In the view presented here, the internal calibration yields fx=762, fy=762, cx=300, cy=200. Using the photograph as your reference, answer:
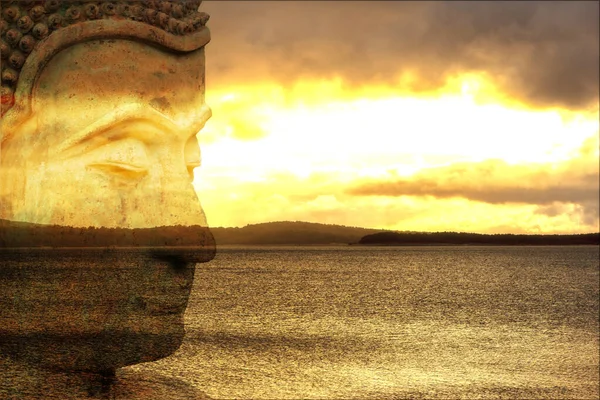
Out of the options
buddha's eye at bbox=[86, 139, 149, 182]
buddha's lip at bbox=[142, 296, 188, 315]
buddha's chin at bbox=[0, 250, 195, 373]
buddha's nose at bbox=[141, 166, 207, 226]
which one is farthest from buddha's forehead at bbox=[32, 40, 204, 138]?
buddha's lip at bbox=[142, 296, 188, 315]

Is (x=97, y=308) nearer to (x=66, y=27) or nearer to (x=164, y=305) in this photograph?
(x=164, y=305)

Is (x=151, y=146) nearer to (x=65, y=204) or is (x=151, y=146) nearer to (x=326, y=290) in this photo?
(x=65, y=204)

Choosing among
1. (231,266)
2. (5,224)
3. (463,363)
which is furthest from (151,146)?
(231,266)

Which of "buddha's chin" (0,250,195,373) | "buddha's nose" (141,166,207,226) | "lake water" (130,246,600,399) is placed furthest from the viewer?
"lake water" (130,246,600,399)

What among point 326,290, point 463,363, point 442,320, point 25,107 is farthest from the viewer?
point 326,290

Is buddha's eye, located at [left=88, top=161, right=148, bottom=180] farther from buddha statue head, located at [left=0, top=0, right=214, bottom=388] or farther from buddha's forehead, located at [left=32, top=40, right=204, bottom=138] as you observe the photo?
buddha's forehead, located at [left=32, top=40, right=204, bottom=138]

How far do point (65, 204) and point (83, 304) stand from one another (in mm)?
467

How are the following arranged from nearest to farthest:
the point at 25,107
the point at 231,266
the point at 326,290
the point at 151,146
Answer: the point at 25,107
the point at 151,146
the point at 326,290
the point at 231,266

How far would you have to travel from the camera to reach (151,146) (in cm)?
361

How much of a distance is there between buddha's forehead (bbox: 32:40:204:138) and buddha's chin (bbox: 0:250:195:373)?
25.7 inches

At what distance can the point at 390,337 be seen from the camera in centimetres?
5078

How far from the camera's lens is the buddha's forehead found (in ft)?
11.2

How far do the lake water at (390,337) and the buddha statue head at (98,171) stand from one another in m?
4.62

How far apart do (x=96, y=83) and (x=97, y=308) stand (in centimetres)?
102
